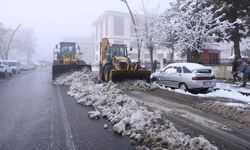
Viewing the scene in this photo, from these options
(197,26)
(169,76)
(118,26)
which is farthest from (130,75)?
(118,26)

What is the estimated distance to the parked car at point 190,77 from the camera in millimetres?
14359

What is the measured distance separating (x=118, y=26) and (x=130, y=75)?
51.9 m

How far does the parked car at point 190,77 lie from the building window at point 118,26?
51.7 m

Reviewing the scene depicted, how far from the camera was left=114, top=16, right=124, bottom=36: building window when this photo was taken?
219 ft

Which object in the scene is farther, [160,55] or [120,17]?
[160,55]

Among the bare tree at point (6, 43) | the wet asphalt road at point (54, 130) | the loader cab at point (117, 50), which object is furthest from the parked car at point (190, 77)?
the bare tree at point (6, 43)

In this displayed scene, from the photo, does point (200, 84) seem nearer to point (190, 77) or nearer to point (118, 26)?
point (190, 77)

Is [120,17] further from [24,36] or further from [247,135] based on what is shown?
[247,135]

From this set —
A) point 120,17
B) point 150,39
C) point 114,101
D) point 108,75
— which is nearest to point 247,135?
point 114,101

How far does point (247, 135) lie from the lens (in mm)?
6824

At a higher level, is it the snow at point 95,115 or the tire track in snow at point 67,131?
the snow at point 95,115

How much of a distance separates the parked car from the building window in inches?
2035

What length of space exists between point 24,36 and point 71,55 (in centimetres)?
5597

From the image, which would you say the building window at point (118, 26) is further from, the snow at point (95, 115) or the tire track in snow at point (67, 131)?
the snow at point (95, 115)
